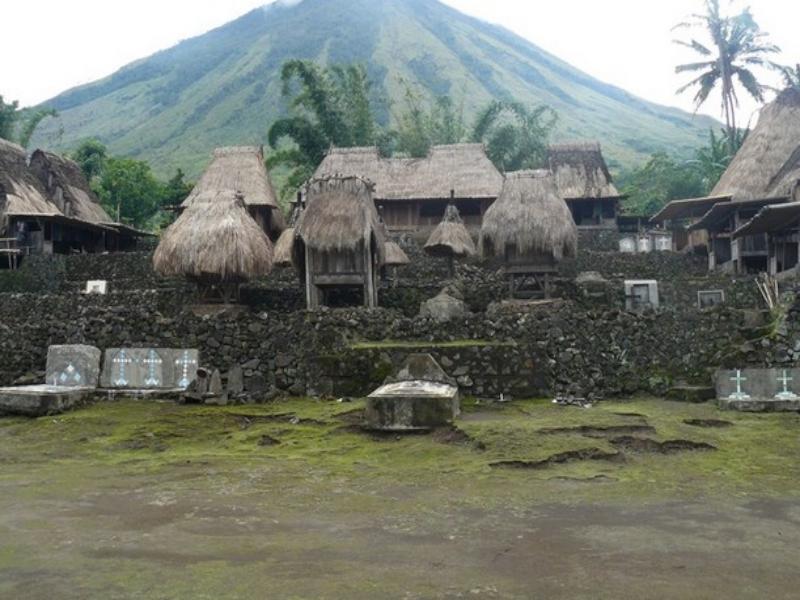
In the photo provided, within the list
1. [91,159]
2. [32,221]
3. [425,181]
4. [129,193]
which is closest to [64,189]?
[32,221]

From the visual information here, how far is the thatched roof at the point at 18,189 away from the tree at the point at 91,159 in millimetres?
8368

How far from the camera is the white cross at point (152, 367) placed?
1334 cm

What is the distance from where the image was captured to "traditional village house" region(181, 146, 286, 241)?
2930 cm

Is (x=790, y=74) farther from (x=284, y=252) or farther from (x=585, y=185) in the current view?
(x=284, y=252)

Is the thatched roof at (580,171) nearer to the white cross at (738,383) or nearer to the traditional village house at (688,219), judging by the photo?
the traditional village house at (688,219)

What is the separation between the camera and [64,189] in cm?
3356

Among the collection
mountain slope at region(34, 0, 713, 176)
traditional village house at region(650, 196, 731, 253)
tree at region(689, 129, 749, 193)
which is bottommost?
traditional village house at region(650, 196, 731, 253)

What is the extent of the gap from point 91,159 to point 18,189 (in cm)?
1260

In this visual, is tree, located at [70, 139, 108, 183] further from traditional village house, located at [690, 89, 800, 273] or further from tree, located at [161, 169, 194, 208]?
traditional village house, located at [690, 89, 800, 273]

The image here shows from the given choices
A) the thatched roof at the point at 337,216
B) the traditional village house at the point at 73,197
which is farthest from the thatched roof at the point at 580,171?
the traditional village house at the point at 73,197

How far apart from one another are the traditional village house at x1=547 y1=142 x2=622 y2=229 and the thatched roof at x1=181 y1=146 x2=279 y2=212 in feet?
43.4

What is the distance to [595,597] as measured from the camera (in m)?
4.29

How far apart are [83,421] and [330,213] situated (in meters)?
7.76

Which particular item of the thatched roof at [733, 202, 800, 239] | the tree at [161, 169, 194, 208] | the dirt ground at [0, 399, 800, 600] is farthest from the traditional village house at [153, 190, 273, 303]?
the tree at [161, 169, 194, 208]
